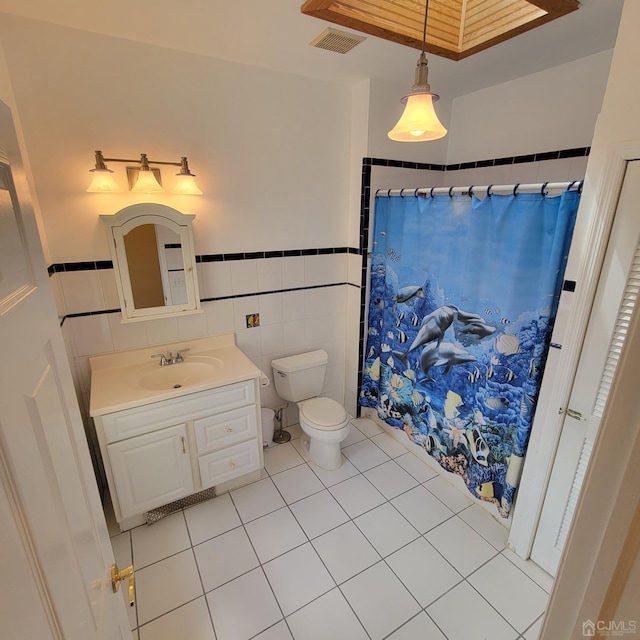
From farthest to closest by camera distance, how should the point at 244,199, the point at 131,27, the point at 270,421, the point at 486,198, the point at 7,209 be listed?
the point at 270,421 → the point at 244,199 → the point at 486,198 → the point at 131,27 → the point at 7,209

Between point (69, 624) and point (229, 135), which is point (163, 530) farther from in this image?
point (229, 135)

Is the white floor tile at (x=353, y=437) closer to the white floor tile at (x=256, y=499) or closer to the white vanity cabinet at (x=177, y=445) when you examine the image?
the white floor tile at (x=256, y=499)

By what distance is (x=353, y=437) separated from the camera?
2744mm

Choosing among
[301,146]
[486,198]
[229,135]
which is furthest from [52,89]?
[486,198]

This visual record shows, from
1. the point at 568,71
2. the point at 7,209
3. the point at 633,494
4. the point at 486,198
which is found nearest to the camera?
the point at 633,494

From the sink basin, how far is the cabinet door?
27cm

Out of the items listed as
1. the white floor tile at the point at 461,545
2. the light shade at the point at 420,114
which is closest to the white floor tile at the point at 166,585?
the white floor tile at the point at 461,545

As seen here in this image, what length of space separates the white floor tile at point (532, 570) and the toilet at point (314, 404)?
1069mm

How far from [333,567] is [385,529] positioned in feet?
1.23

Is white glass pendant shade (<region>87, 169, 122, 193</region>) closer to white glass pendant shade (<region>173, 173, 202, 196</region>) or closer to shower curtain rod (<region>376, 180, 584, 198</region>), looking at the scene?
white glass pendant shade (<region>173, 173, 202, 196</region>)

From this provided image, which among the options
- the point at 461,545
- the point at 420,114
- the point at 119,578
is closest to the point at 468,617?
the point at 461,545

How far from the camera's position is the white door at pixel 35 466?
17.3 inches

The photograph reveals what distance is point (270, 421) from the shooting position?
2.55 metres

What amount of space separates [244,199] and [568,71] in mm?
1999
